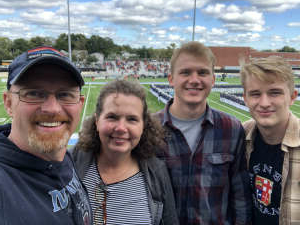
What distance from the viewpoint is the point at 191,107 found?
2455 mm

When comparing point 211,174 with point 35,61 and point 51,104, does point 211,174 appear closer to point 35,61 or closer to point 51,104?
point 51,104

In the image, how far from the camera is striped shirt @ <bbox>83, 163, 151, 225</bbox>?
73.8 inches

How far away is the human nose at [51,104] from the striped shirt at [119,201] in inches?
32.1

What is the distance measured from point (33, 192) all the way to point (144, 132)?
128 centimetres

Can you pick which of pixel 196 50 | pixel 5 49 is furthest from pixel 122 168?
pixel 5 49

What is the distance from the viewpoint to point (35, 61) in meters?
1.33

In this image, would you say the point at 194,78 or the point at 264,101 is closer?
the point at 264,101

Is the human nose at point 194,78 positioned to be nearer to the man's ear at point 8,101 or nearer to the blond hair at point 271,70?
the blond hair at point 271,70

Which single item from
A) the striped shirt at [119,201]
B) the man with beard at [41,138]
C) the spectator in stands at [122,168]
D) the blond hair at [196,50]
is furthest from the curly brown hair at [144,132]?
the blond hair at [196,50]

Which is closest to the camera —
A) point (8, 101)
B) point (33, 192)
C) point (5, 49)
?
point (33, 192)

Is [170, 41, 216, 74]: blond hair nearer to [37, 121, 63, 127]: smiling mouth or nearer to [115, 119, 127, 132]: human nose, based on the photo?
[115, 119, 127, 132]: human nose

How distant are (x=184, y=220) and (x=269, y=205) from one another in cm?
84

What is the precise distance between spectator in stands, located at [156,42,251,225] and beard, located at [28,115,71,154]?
3.92 feet

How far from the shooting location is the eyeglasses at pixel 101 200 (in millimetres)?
1875
